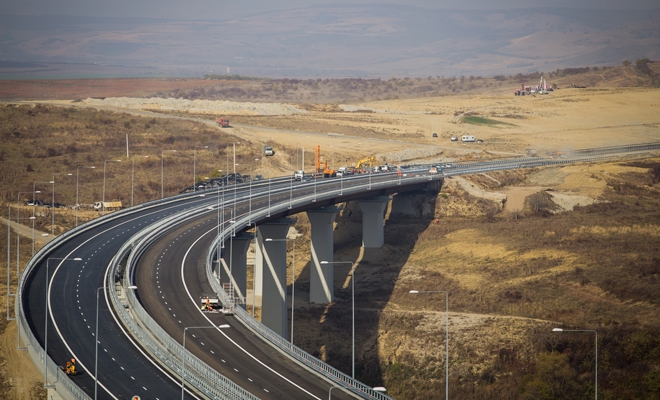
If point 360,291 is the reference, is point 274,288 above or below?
above

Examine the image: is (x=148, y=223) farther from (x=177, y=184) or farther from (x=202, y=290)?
(x=177, y=184)

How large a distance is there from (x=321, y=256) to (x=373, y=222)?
56.7 feet

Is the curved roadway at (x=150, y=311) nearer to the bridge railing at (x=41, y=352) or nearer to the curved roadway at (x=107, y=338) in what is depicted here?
the curved roadway at (x=107, y=338)

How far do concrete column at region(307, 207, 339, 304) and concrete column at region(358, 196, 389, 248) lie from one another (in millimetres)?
13914

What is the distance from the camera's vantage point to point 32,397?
7300 cm

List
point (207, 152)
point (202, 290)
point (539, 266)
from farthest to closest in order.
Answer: point (207, 152) → point (539, 266) → point (202, 290)

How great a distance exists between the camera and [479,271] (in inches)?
4818

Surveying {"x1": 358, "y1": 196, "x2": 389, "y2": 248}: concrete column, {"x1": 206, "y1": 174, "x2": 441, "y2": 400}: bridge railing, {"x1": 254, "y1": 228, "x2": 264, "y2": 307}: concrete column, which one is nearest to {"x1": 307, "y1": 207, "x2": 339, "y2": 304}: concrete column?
{"x1": 254, "y1": 228, "x2": 264, "y2": 307}: concrete column

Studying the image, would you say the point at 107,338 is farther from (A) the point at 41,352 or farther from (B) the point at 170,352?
(B) the point at 170,352

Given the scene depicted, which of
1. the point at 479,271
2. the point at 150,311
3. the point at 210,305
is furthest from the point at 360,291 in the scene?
the point at 150,311

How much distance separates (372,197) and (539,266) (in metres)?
Answer: 27.6

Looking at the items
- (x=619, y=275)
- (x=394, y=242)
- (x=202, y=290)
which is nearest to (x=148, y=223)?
(x=202, y=290)

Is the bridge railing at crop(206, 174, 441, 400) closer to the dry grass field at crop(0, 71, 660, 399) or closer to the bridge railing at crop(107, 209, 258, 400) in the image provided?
the bridge railing at crop(107, 209, 258, 400)

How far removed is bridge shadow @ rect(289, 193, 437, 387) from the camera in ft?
337
